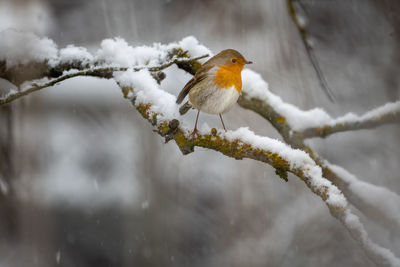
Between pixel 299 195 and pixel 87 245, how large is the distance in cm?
235

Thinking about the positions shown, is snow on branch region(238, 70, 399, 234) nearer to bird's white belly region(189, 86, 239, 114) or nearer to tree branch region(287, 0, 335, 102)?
bird's white belly region(189, 86, 239, 114)

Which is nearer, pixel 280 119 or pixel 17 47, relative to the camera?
→ pixel 17 47

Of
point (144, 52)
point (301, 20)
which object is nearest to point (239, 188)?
point (144, 52)

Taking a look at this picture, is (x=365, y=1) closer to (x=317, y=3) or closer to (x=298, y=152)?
Result: (x=317, y=3)

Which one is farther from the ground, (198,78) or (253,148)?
(198,78)

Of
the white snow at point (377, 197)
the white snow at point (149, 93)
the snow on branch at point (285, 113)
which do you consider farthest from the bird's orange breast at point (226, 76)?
the white snow at point (377, 197)

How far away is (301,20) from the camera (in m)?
1.88

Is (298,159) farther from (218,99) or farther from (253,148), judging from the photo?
(218,99)

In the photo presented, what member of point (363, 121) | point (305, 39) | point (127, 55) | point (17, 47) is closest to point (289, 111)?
point (363, 121)

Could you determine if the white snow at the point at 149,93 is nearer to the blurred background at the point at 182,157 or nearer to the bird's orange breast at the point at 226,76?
the bird's orange breast at the point at 226,76

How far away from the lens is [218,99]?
2.06 m

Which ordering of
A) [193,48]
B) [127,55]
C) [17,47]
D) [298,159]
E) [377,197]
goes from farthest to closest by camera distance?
[193,48] → [127,55] → [17,47] → [377,197] → [298,159]

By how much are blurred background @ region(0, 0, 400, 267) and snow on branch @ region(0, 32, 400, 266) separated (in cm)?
19

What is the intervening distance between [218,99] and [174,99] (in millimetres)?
247
